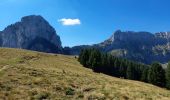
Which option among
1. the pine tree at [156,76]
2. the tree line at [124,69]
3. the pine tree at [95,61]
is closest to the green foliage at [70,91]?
the tree line at [124,69]

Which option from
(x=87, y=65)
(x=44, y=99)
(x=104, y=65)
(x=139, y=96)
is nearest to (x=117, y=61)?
(x=104, y=65)

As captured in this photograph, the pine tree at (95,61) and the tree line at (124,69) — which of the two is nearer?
the tree line at (124,69)

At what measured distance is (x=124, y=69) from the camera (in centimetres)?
12169

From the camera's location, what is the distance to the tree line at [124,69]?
98.9 meters

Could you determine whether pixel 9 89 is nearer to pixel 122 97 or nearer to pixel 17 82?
pixel 17 82

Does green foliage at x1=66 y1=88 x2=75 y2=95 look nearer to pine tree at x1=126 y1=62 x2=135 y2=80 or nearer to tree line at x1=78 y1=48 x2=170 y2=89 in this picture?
tree line at x1=78 y1=48 x2=170 y2=89

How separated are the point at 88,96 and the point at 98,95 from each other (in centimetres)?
118

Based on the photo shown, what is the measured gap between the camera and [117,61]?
4904 inches

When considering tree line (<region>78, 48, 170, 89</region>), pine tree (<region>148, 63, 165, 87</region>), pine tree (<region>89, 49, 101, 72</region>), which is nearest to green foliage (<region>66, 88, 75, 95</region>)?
tree line (<region>78, 48, 170, 89</region>)

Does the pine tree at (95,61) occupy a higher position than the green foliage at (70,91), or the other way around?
the pine tree at (95,61)

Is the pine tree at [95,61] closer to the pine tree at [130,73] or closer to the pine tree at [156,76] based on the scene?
the pine tree at [130,73]

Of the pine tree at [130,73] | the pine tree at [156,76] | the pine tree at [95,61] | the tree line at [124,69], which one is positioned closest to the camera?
the pine tree at [156,76]

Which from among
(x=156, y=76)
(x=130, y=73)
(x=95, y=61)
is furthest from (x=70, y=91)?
(x=130, y=73)

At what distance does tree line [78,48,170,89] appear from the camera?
325 ft
